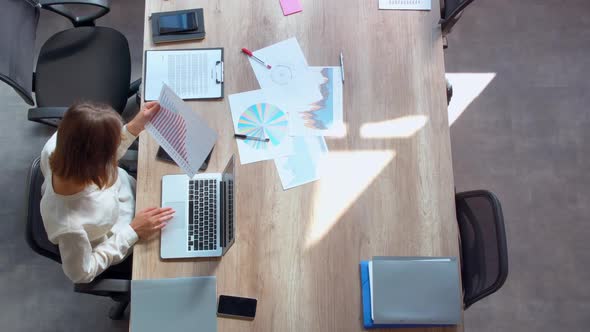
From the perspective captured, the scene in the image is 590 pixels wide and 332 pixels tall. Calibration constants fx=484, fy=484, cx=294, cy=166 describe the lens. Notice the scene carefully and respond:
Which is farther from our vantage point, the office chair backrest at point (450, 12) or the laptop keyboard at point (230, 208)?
the office chair backrest at point (450, 12)

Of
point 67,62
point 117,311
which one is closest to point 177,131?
point 67,62

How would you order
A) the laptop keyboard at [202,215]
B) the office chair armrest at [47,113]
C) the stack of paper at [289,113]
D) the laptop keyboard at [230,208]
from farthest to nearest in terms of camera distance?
the office chair armrest at [47,113], the stack of paper at [289,113], the laptop keyboard at [202,215], the laptop keyboard at [230,208]

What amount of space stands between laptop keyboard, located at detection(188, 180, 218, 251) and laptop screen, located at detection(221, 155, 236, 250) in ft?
0.11

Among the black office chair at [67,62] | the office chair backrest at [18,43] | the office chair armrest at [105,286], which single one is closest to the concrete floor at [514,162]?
the black office chair at [67,62]

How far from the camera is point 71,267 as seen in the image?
1.38 meters

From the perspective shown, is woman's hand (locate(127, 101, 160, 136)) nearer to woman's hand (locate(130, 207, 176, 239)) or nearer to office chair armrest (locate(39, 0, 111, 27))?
woman's hand (locate(130, 207, 176, 239))

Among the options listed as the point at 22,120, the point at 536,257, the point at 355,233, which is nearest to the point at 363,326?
the point at 355,233

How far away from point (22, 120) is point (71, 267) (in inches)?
56.2

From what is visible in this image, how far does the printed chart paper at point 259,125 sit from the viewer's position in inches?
65.0

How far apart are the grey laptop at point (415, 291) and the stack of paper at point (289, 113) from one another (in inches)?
15.6

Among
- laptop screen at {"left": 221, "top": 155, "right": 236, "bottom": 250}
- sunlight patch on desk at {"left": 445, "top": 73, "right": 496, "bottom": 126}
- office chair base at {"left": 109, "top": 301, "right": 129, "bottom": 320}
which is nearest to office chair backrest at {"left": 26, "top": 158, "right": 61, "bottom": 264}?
laptop screen at {"left": 221, "top": 155, "right": 236, "bottom": 250}

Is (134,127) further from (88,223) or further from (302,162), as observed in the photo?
(302,162)

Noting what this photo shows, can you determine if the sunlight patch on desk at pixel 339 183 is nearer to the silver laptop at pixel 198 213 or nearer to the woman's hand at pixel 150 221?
the silver laptop at pixel 198 213

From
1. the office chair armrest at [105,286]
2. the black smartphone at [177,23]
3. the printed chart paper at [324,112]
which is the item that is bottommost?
the office chair armrest at [105,286]
